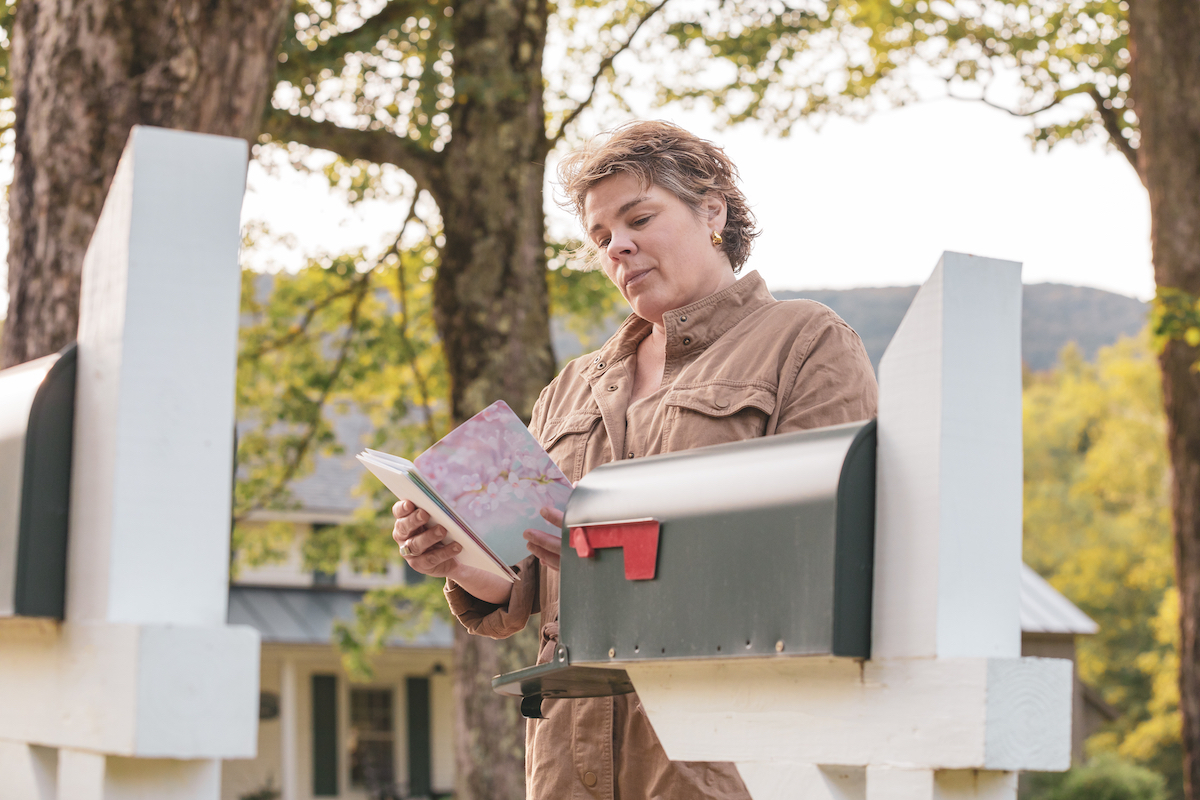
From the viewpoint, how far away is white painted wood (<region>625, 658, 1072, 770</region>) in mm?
1282

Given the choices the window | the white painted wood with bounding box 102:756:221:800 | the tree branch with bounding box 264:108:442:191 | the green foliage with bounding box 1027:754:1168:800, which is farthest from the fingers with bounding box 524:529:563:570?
the window

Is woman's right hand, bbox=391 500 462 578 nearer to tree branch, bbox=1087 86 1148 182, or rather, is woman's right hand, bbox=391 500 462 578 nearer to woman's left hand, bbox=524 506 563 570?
woman's left hand, bbox=524 506 563 570

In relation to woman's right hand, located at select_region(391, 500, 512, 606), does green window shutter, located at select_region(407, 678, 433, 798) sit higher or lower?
lower

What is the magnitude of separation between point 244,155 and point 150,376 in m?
0.27

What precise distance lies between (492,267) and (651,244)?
192 inches

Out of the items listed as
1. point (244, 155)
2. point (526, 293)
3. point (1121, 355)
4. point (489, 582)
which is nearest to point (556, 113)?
point (526, 293)

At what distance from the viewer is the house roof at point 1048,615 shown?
63.0 feet

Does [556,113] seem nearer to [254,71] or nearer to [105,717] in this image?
[254,71]

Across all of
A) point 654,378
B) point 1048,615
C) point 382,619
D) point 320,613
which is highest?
point 654,378

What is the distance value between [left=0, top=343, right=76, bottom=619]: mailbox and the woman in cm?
71

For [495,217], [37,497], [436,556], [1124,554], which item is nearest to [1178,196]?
[495,217]

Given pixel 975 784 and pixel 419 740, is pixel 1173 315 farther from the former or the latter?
pixel 419 740

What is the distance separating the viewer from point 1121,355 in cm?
4497

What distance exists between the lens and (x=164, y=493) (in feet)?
4.77
